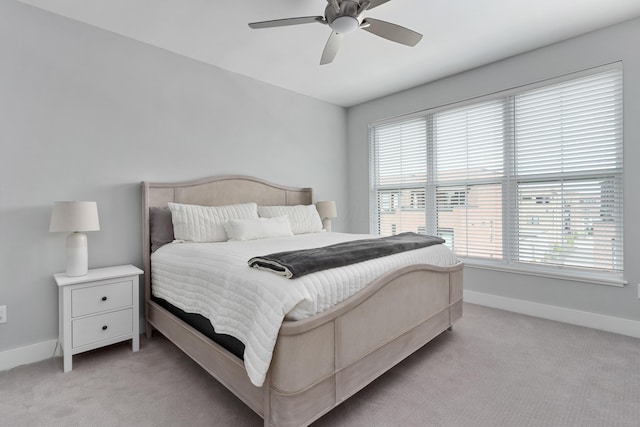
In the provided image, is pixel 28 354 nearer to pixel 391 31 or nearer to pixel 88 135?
pixel 88 135

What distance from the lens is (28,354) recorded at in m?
2.15

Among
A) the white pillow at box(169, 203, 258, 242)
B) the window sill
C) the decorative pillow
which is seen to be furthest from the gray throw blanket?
the window sill

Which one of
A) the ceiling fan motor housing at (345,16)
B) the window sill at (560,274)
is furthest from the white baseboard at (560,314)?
the ceiling fan motor housing at (345,16)

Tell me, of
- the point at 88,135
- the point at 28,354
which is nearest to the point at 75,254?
the point at 28,354

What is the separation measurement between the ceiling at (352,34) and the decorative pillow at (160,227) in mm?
1508

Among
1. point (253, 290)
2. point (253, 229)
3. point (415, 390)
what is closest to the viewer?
point (253, 290)

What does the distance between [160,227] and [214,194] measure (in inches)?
25.4

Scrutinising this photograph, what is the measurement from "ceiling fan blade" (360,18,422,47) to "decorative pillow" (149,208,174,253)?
2.14m

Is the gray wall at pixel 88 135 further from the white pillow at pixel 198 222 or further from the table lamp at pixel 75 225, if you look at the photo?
the white pillow at pixel 198 222

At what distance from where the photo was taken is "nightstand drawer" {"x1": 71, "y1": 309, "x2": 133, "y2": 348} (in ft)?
6.65

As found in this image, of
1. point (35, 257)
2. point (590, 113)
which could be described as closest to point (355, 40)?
point (590, 113)

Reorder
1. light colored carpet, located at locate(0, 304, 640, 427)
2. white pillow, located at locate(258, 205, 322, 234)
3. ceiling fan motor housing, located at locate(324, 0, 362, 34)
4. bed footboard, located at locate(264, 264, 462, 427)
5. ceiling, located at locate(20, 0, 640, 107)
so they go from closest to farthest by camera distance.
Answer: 1. bed footboard, located at locate(264, 264, 462, 427)
2. light colored carpet, located at locate(0, 304, 640, 427)
3. ceiling fan motor housing, located at locate(324, 0, 362, 34)
4. ceiling, located at locate(20, 0, 640, 107)
5. white pillow, located at locate(258, 205, 322, 234)

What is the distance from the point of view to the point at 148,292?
255cm

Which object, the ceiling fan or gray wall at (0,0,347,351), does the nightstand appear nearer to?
gray wall at (0,0,347,351)
